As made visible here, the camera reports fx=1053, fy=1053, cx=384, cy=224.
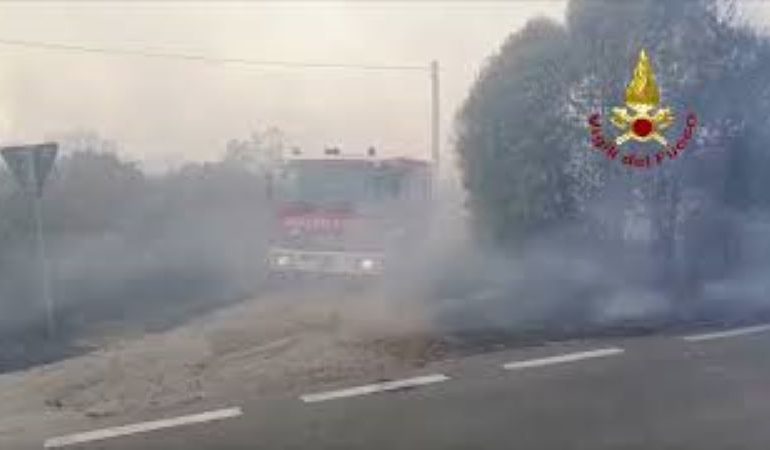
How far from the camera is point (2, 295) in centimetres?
1295

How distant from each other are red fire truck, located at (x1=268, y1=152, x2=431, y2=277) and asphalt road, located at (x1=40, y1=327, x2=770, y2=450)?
606cm

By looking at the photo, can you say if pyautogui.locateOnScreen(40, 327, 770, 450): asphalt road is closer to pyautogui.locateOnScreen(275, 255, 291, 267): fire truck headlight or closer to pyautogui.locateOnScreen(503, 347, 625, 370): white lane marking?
pyautogui.locateOnScreen(503, 347, 625, 370): white lane marking

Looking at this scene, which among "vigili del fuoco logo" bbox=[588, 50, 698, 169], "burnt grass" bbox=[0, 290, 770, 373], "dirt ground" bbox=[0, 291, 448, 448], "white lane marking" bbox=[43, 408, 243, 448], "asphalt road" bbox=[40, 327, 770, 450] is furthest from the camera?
"vigili del fuoco logo" bbox=[588, 50, 698, 169]

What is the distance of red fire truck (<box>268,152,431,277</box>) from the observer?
45.0 feet

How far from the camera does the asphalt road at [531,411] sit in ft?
18.9

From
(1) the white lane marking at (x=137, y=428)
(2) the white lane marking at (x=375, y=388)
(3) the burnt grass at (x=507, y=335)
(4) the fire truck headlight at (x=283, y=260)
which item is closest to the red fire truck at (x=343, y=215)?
(4) the fire truck headlight at (x=283, y=260)

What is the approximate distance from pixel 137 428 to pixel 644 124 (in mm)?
6214

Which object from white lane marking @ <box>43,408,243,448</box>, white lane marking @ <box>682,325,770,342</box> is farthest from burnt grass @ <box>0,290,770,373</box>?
white lane marking @ <box>43,408,243,448</box>

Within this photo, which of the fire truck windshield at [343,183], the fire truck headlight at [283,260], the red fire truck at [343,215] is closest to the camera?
the red fire truck at [343,215]

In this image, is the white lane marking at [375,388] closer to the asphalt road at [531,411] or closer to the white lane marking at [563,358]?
the asphalt road at [531,411]

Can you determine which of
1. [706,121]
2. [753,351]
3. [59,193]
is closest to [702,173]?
[706,121]

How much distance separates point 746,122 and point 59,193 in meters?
10.1

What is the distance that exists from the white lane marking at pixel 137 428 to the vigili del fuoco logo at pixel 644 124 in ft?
18.5

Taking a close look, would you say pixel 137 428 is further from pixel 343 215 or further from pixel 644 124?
pixel 343 215
